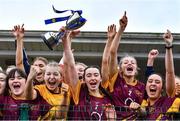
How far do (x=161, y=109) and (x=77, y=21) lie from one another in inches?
54.3

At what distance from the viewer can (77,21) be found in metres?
6.68

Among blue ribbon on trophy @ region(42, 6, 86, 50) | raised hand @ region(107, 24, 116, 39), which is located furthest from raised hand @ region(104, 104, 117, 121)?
raised hand @ region(107, 24, 116, 39)

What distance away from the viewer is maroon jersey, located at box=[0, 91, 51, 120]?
226 inches

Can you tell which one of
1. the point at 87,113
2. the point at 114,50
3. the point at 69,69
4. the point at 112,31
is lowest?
the point at 87,113

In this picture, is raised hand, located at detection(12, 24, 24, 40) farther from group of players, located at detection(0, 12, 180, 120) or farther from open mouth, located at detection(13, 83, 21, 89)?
open mouth, located at detection(13, 83, 21, 89)

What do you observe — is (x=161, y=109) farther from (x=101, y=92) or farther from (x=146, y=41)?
(x=146, y=41)

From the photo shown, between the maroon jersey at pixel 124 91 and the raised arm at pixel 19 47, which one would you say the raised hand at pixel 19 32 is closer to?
the raised arm at pixel 19 47

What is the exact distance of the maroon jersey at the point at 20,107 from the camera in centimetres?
575

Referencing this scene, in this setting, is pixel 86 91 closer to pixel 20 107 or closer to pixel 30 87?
pixel 30 87

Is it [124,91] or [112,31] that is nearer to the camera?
[124,91]

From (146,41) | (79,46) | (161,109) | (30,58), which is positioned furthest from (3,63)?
(161,109)

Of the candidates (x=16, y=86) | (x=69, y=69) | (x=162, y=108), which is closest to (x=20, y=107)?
(x=16, y=86)

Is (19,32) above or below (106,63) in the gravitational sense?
above

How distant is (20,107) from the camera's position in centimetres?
569
